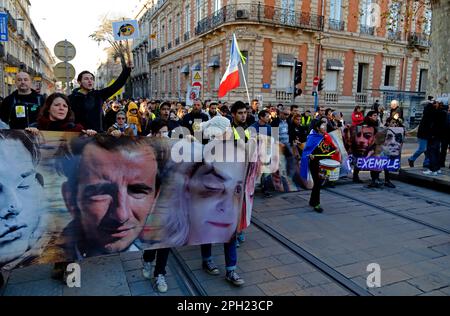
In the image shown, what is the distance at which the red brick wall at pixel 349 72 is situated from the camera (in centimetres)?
2917

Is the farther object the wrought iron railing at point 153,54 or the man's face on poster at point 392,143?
the wrought iron railing at point 153,54

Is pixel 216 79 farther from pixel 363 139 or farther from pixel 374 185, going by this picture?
pixel 374 185

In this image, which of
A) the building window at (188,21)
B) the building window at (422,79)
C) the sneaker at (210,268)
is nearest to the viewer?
the sneaker at (210,268)

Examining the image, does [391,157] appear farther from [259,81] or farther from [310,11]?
[310,11]

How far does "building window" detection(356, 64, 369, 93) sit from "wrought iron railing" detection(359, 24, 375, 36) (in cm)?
261

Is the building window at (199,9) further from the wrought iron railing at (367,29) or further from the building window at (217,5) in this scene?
the wrought iron railing at (367,29)

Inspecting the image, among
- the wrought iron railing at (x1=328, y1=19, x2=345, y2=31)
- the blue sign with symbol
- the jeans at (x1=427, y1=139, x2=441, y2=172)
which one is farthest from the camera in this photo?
the wrought iron railing at (x1=328, y1=19, x2=345, y2=31)

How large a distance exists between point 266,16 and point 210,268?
23.7 m

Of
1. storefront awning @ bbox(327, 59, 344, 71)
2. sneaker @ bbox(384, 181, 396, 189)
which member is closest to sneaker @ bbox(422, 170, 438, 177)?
sneaker @ bbox(384, 181, 396, 189)

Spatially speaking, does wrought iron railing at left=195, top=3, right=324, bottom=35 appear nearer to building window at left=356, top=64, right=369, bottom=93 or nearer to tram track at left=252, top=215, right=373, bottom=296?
building window at left=356, top=64, right=369, bottom=93

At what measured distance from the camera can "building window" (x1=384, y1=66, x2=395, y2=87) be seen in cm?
3209

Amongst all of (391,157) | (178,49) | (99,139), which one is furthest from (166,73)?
(99,139)

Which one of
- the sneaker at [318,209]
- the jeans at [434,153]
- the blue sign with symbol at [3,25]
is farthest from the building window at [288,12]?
the sneaker at [318,209]
